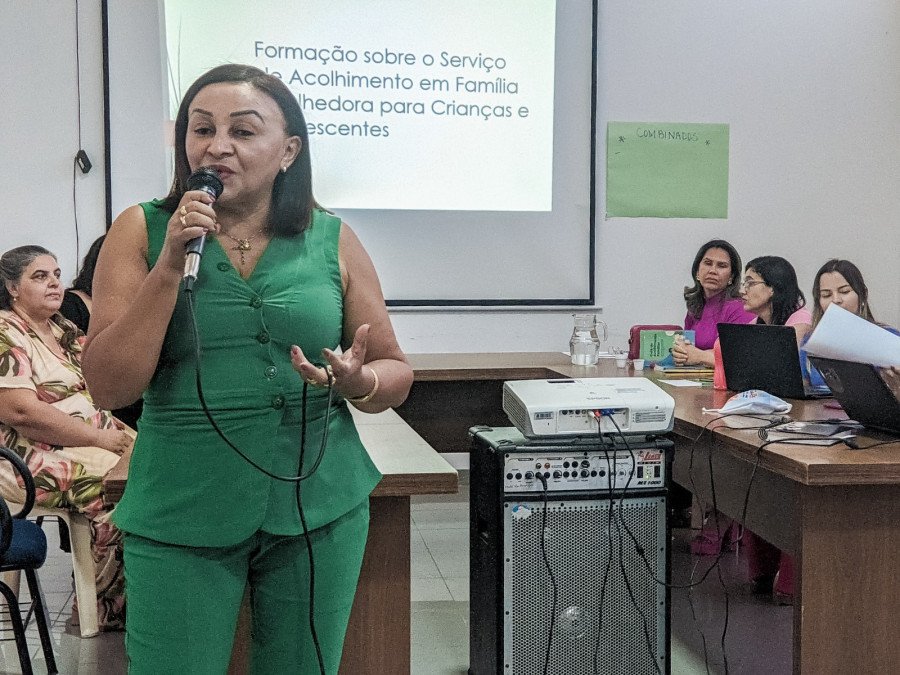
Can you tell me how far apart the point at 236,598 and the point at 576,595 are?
1.14m

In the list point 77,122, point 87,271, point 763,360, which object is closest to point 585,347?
point 763,360

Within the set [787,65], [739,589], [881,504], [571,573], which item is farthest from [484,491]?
[787,65]

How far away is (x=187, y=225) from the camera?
100 cm

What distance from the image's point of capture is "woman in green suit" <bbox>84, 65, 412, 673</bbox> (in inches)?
42.0

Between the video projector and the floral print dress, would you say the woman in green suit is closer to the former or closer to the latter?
the video projector

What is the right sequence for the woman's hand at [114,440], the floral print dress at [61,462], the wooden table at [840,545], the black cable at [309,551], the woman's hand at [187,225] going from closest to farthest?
1. the woman's hand at [187,225]
2. the black cable at [309,551]
3. the wooden table at [840,545]
4. the floral print dress at [61,462]
5. the woman's hand at [114,440]

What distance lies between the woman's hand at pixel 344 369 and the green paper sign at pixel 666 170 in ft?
12.1

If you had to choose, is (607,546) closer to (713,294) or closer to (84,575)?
(84,575)

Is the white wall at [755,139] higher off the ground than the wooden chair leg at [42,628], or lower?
higher

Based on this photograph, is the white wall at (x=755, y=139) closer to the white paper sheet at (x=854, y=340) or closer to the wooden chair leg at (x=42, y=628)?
the wooden chair leg at (x=42, y=628)

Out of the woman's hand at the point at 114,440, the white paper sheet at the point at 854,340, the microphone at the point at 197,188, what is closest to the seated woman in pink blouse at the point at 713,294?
the white paper sheet at the point at 854,340

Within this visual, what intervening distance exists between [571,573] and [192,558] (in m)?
1.19

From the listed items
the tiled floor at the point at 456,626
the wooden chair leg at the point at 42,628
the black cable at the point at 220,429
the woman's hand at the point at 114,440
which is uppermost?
the black cable at the point at 220,429

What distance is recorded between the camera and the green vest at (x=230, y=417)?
3.53 feet
